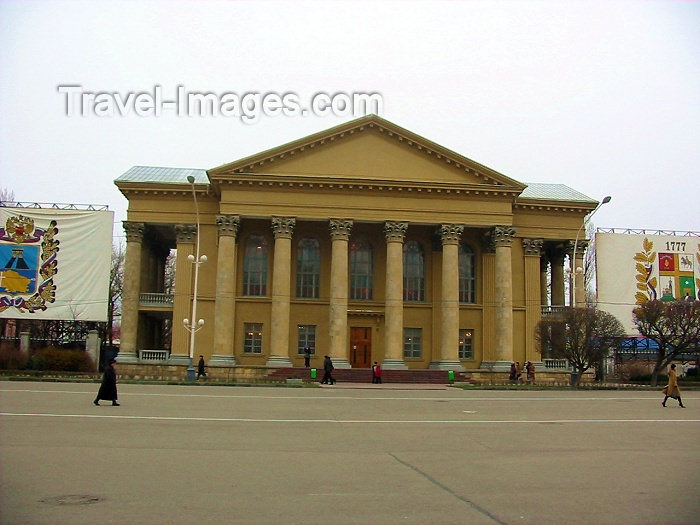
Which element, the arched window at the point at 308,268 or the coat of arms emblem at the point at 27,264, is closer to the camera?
the coat of arms emblem at the point at 27,264

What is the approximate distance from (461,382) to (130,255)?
→ 2260cm

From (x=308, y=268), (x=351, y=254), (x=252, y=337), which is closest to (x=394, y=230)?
(x=351, y=254)

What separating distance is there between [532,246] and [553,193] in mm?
6459

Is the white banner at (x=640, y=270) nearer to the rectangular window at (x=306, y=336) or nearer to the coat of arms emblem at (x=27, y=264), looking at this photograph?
the rectangular window at (x=306, y=336)

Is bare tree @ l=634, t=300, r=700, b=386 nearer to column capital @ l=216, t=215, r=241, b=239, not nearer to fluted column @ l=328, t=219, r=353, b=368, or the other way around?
fluted column @ l=328, t=219, r=353, b=368

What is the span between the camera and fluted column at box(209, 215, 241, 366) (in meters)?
42.7

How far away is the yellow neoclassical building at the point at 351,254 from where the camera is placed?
43.5 m

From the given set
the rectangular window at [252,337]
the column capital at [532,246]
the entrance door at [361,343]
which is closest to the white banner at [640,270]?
the column capital at [532,246]

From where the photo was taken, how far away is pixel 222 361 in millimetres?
42125

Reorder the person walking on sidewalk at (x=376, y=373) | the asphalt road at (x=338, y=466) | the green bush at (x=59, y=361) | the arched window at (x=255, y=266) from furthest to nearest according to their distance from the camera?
the arched window at (x=255, y=266)
the person walking on sidewalk at (x=376, y=373)
the green bush at (x=59, y=361)
the asphalt road at (x=338, y=466)

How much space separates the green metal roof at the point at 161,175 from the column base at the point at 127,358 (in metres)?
11.3

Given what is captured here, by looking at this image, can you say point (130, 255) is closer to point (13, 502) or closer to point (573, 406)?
point (573, 406)

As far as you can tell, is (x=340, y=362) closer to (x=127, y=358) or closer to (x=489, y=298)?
(x=489, y=298)

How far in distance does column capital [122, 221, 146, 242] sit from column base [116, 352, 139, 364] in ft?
24.1
